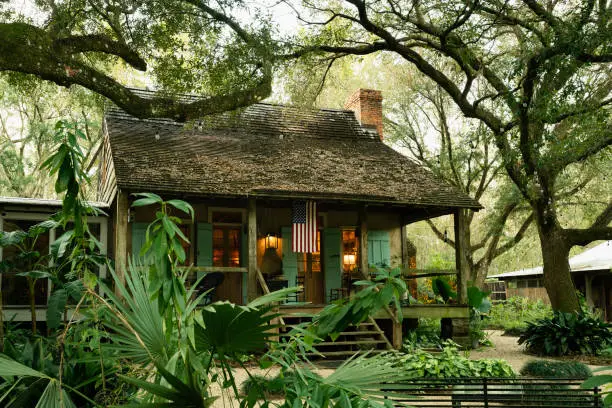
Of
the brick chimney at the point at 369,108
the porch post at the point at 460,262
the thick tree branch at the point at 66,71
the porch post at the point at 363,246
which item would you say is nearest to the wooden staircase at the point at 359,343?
the porch post at the point at 363,246

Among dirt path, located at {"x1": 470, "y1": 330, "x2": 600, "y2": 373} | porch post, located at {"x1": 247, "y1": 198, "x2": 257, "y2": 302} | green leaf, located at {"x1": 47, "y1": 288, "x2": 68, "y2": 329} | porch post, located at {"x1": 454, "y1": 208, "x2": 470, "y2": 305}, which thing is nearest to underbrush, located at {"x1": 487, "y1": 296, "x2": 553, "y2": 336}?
dirt path, located at {"x1": 470, "y1": 330, "x2": 600, "y2": 373}

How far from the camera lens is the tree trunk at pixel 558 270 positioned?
1489 cm

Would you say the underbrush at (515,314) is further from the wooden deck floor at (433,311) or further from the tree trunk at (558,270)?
the wooden deck floor at (433,311)

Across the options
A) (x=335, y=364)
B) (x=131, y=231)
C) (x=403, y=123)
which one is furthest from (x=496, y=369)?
(x=403, y=123)

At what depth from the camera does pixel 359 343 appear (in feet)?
39.5

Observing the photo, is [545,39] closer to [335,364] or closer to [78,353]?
[335,364]

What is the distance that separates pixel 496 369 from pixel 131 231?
28.9 ft

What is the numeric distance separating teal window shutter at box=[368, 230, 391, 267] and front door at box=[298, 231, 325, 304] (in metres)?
1.41

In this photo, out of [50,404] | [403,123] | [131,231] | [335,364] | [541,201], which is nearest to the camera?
[50,404]

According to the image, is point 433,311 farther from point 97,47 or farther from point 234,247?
point 97,47

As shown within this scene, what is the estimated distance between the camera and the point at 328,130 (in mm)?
18156

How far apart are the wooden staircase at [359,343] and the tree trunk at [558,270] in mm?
5188

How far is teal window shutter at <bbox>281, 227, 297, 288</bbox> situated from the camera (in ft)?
49.0

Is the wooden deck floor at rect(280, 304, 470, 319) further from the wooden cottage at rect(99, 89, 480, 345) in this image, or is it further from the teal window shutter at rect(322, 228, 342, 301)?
the teal window shutter at rect(322, 228, 342, 301)
